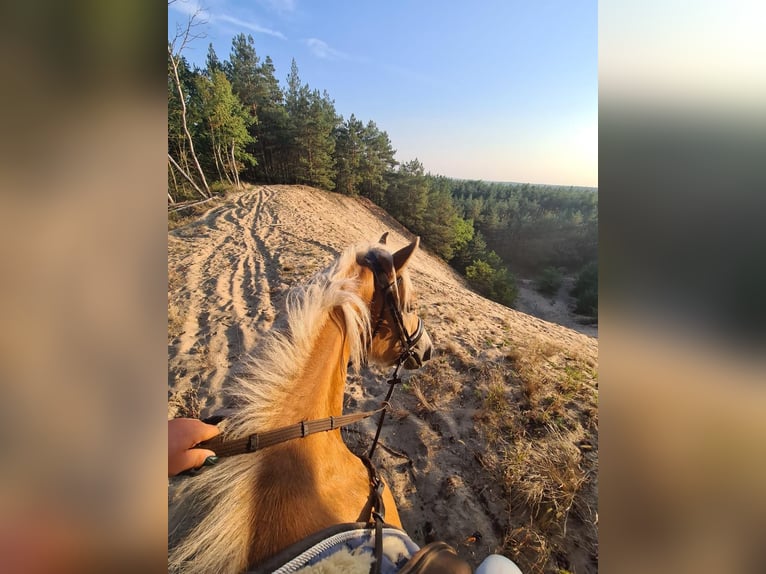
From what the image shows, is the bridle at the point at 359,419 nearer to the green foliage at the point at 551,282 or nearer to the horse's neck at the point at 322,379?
the horse's neck at the point at 322,379

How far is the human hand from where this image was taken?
4.02 feet

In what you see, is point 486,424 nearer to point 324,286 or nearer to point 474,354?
point 474,354

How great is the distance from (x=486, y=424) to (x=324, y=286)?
2580mm

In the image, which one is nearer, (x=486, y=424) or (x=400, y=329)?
(x=400, y=329)

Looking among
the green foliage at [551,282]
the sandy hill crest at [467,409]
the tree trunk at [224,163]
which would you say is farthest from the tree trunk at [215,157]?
the green foliage at [551,282]

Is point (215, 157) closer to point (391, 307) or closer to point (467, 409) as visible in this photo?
point (467, 409)

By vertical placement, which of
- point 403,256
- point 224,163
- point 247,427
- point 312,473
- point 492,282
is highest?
point 224,163

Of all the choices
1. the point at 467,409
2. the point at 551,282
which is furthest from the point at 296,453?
the point at 551,282

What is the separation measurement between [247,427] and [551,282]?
1008 inches

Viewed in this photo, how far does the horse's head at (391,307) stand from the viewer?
6.79ft

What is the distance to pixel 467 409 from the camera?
3814 millimetres

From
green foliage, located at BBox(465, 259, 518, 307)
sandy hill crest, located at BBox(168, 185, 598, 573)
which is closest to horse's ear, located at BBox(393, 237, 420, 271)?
sandy hill crest, located at BBox(168, 185, 598, 573)

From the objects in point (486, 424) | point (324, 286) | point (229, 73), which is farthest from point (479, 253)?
point (324, 286)
